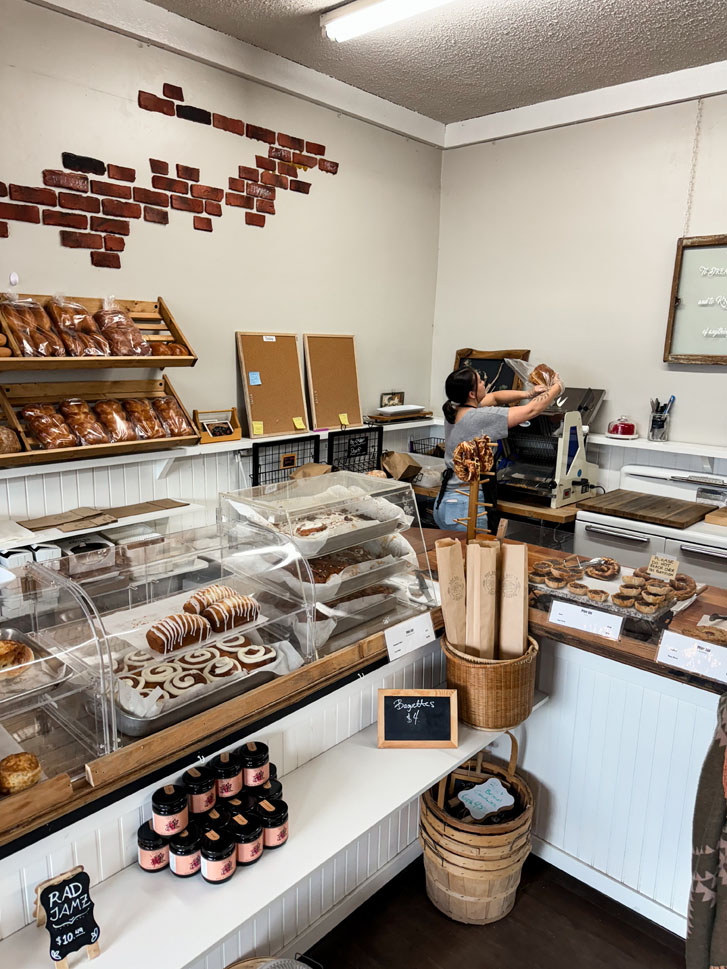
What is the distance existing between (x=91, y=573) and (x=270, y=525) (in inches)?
18.7

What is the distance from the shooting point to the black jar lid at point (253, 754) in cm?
151

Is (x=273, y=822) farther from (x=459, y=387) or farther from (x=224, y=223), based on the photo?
(x=224, y=223)

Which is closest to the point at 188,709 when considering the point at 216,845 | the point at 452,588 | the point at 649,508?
the point at 216,845

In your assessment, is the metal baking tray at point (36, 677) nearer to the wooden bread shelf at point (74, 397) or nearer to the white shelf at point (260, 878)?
the white shelf at point (260, 878)

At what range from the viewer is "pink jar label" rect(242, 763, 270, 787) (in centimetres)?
151

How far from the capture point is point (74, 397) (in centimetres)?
290

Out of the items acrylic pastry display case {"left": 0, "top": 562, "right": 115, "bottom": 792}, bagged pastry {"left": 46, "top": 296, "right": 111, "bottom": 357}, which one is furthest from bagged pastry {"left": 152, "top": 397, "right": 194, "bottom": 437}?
acrylic pastry display case {"left": 0, "top": 562, "right": 115, "bottom": 792}

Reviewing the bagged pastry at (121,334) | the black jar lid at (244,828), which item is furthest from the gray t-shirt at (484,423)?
the black jar lid at (244,828)

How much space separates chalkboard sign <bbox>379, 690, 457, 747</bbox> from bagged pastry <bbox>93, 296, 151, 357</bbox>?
1.80 meters

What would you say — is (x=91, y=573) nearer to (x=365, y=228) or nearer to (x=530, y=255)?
(x=365, y=228)

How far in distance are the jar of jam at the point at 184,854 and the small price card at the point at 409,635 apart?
2.20 ft

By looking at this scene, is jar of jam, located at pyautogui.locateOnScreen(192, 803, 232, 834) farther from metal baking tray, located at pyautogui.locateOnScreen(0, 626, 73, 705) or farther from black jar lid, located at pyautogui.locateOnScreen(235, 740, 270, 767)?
metal baking tray, located at pyautogui.locateOnScreen(0, 626, 73, 705)

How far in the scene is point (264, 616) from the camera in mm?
1724

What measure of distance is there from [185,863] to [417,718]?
73cm
